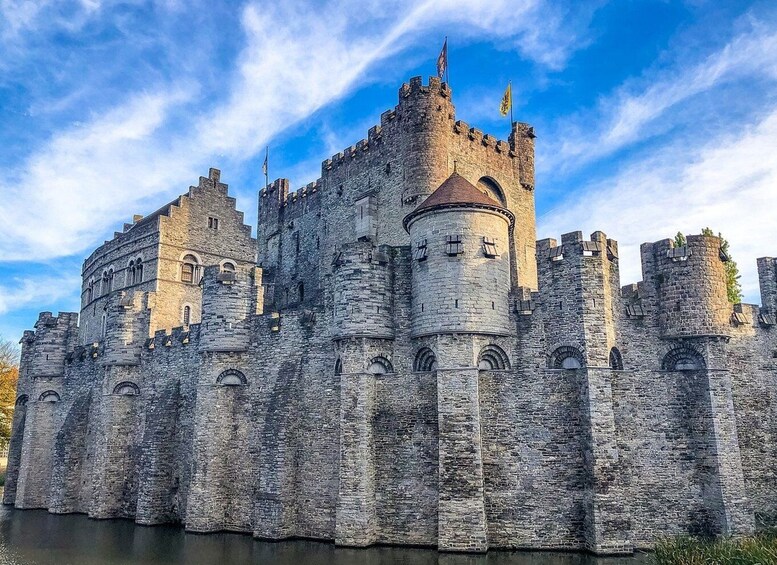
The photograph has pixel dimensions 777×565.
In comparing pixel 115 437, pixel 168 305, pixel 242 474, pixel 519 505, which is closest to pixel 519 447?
pixel 519 505

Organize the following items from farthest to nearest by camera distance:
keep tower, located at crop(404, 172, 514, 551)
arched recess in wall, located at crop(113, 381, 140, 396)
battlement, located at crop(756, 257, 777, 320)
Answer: arched recess in wall, located at crop(113, 381, 140, 396), battlement, located at crop(756, 257, 777, 320), keep tower, located at crop(404, 172, 514, 551)

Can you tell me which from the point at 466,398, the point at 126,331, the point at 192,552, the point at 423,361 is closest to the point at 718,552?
the point at 466,398

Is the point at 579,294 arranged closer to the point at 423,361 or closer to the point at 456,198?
the point at 456,198

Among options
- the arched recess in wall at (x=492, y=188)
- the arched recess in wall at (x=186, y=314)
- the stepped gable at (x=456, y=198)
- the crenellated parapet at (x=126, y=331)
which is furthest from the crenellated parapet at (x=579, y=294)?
the arched recess in wall at (x=186, y=314)

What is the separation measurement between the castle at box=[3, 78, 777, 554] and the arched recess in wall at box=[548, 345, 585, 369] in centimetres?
6

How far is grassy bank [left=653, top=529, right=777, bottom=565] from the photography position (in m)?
14.1

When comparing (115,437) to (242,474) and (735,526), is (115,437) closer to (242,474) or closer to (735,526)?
(242,474)

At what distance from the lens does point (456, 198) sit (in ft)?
68.0

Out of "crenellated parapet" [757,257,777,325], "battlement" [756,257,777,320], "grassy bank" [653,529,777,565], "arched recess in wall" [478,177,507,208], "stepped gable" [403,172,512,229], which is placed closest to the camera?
"grassy bank" [653,529,777,565]

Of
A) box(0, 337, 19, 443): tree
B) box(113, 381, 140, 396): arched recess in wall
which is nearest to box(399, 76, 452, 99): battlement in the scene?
box(113, 381, 140, 396): arched recess in wall

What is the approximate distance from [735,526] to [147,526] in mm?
20125

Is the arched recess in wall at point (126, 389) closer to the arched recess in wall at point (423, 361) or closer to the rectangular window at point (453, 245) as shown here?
the arched recess in wall at point (423, 361)

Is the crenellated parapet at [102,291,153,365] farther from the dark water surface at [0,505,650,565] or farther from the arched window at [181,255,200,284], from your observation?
the arched window at [181,255,200,284]

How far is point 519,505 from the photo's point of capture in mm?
18844
